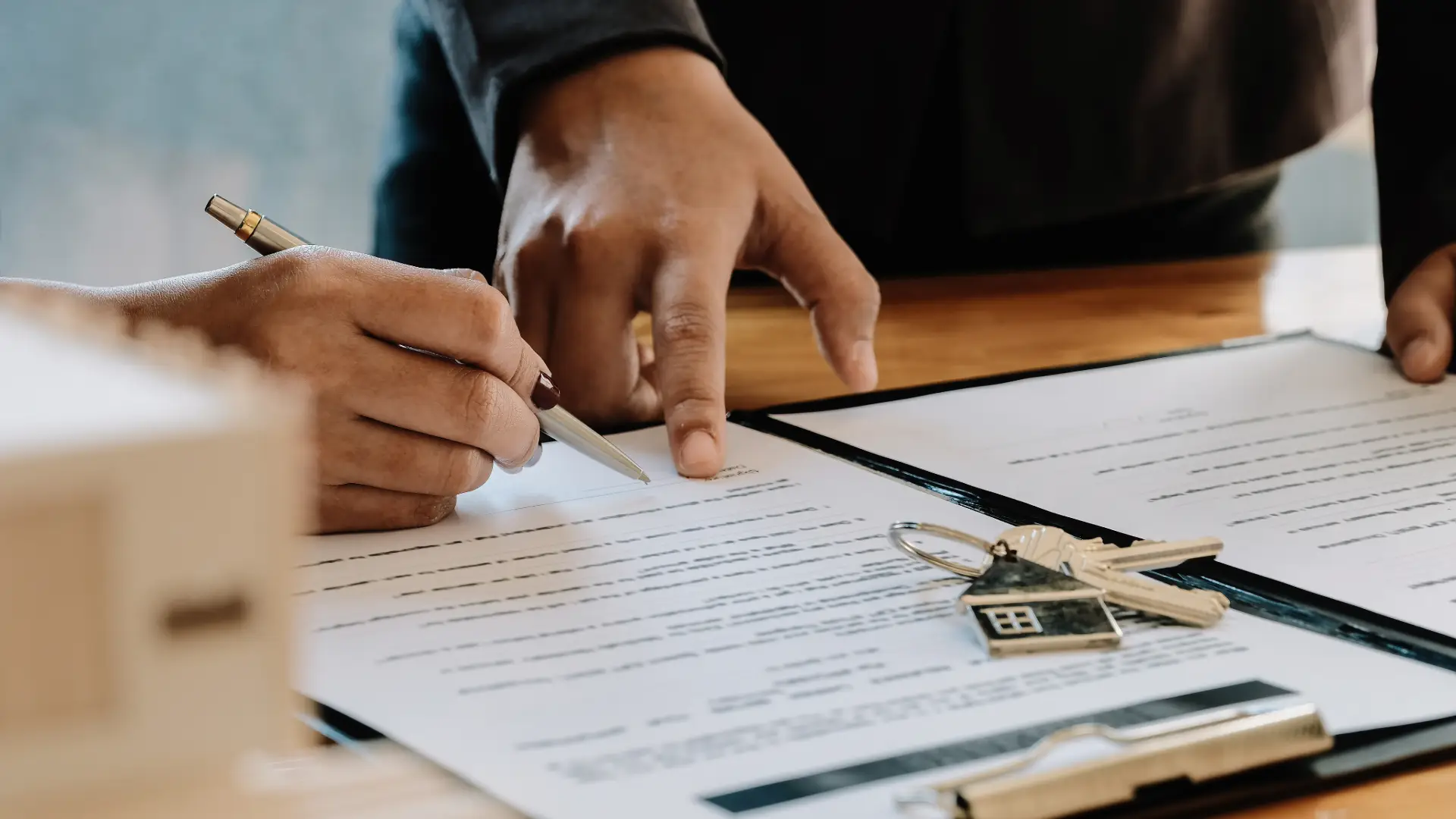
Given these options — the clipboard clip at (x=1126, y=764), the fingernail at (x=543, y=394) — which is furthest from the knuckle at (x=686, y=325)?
the clipboard clip at (x=1126, y=764)

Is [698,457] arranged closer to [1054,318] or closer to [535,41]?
[535,41]

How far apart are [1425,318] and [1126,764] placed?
69 centimetres

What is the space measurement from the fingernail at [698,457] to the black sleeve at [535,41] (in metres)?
0.33

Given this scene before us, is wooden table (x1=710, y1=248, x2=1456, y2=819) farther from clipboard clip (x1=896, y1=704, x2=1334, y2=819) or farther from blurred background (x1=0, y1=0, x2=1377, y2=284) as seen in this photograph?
blurred background (x1=0, y1=0, x2=1377, y2=284)

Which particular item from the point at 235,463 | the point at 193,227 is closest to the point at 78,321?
the point at 235,463

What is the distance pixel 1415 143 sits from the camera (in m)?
1.06

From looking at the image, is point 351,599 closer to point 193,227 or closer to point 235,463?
point 235,463

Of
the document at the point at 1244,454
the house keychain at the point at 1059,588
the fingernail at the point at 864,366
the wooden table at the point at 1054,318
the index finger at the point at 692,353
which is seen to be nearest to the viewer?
the house keychain at the point at 1059,588

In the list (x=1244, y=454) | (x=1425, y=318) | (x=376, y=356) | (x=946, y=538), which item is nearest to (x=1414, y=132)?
(x=1425, y=318)

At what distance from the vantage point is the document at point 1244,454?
21.6 inches

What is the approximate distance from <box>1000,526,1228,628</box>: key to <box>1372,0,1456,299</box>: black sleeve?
0.63m

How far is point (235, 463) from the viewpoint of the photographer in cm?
19

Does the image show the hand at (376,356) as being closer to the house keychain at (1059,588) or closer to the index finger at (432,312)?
the index finger at (432,312)

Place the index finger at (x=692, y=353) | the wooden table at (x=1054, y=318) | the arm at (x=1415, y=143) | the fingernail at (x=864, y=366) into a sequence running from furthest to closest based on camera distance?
1. the arm at (x=1415, y=143)
2. the wooden table at (x=1054, y=318)
3. the fingernail at (x=864, y=366)
4. the index finger at (x=692, y=353)
